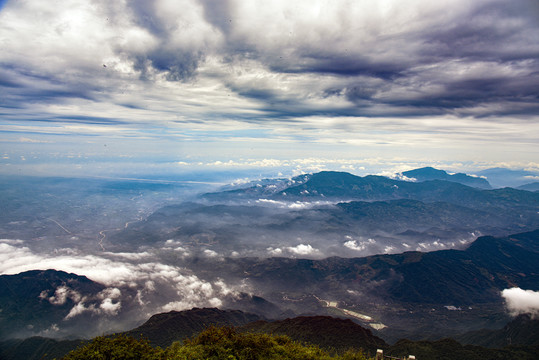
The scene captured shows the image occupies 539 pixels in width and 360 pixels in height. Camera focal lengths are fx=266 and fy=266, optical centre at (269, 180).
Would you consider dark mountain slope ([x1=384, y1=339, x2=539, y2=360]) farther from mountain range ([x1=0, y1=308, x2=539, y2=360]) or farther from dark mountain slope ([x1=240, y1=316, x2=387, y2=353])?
dark mountain slope ([x1=240, y1=316, x2=387, y2=353])

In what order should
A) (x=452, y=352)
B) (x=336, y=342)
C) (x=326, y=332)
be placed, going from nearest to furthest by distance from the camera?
(x=452, y=352) < (x=336, y=342) < (x=326, y=332)

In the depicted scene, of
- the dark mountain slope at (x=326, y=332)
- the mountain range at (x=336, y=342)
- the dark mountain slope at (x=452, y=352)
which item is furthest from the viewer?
the dark mountain slope at (x=326, y=332)

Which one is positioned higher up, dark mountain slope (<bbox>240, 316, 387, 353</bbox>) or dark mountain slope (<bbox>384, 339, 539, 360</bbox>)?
dark mountain slope (<bbox>384, 339, 539, 360</bbox>)

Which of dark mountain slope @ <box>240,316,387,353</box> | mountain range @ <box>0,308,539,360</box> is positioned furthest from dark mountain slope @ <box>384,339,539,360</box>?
dark mountain slope @ <box>240,316,387,353</box>

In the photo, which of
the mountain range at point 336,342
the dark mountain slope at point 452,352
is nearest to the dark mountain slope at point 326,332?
the mountain range at point 336,342

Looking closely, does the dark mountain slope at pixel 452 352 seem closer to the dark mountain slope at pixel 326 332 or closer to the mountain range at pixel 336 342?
the mountain range at pixel 336 342

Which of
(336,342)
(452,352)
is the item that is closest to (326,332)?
(336,342)

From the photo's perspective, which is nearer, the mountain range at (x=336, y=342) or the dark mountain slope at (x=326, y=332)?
the mountain range at (x=336, y=342)

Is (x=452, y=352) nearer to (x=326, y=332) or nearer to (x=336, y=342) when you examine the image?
(x=336, y=342)

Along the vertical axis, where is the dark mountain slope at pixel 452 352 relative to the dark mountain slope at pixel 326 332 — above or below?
above

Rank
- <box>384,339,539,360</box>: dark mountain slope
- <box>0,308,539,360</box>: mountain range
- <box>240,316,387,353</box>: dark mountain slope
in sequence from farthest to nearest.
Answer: <box>240,316,387,353</box>: dark mountain slope
<box>0,308,539,360</box>: mountain range
<box>384,339,539,360</box>: dark mountain slope

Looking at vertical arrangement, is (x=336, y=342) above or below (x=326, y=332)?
above

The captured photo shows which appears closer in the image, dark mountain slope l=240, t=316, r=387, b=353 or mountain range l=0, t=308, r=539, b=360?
mountain range l=0, t=308, r=539, b=360
